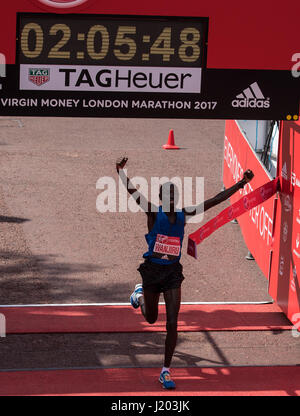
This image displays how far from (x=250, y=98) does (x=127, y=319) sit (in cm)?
299

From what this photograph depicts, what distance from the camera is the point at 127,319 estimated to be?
32.5 ft

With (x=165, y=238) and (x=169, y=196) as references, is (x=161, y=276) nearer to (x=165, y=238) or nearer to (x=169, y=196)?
(x=165, y=238)

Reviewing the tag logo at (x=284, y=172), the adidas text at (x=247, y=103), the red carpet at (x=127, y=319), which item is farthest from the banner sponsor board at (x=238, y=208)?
the adidas text at (x=247, y=103)

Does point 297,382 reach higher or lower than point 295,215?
lower

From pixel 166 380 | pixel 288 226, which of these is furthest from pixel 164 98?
pixel 166 380

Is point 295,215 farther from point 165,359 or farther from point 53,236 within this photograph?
point 53,236

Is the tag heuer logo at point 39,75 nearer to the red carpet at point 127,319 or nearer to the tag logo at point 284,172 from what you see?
the red carpet at point 127,319

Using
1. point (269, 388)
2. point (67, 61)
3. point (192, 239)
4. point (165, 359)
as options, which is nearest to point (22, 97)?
point (67, 61)

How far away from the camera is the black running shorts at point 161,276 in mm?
8164

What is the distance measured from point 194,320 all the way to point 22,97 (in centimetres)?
335

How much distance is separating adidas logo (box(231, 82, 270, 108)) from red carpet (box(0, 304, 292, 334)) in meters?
2.62

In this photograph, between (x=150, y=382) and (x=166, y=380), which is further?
(x=150, y=382)

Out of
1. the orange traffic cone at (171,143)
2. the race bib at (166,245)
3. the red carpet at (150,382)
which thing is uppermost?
the orange traffic cone at (171,143)

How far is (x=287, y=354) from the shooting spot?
9.10 metres
